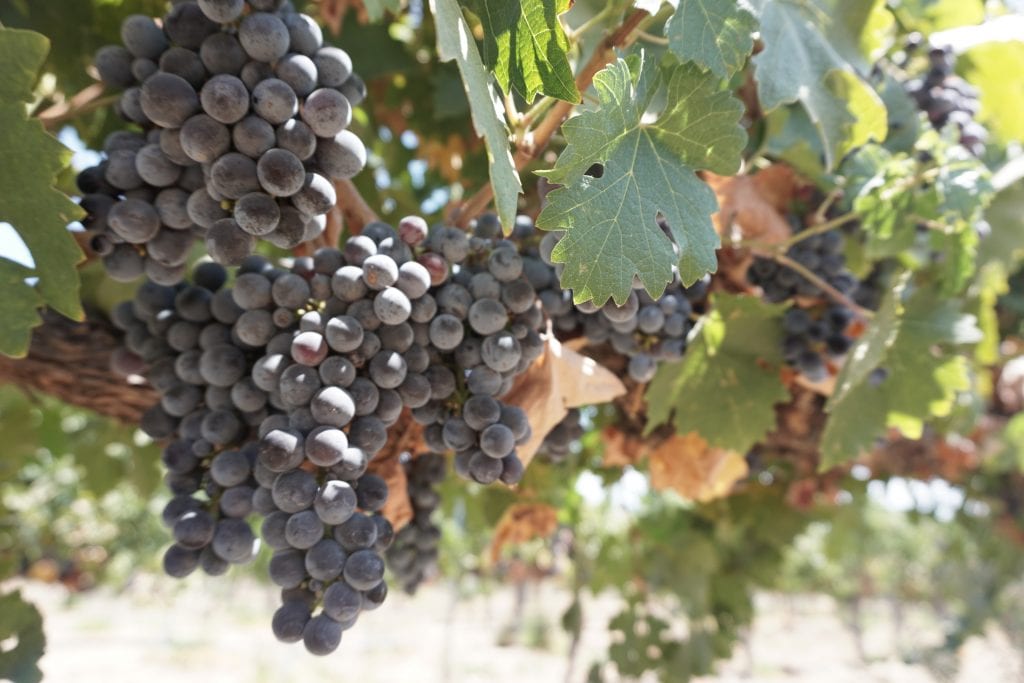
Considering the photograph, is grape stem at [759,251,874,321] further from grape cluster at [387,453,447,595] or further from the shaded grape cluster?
grape cluster at [387,453,447,595]

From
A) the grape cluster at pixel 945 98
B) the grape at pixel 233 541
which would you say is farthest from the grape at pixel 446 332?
the grape cluster at pixel 945 98

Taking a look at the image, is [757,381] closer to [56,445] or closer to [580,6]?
[580,6]

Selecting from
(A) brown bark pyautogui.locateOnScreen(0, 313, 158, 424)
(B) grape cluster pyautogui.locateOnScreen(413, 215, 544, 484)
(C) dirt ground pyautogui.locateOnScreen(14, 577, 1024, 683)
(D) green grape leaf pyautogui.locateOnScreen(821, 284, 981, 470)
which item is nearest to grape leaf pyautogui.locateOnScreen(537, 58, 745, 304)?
(B) grape cluster pyautogui.locateOnScreen(413, 215, 544, 484)

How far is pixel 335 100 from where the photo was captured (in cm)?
89

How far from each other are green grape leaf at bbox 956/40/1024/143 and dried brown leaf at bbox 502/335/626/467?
142 cm

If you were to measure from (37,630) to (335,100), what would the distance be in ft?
3.84

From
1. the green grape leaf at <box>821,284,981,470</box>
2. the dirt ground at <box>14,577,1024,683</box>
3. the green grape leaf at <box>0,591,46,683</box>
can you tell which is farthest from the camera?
the dirt ground at <box>14,577,1024,683</box>

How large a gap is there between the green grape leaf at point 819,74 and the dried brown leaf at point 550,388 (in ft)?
1.49

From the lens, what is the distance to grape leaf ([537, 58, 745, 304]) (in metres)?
0.85

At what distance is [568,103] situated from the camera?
3.08ft

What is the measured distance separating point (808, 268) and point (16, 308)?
1.38 m

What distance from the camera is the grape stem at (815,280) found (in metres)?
1.42

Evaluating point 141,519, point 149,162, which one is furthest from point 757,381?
point 141,519

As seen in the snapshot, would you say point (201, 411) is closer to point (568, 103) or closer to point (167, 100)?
point (167, 100)
